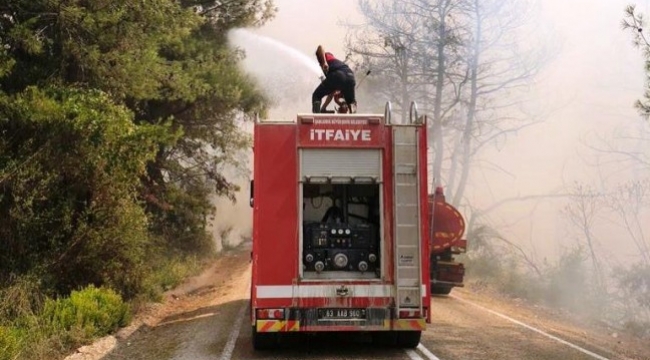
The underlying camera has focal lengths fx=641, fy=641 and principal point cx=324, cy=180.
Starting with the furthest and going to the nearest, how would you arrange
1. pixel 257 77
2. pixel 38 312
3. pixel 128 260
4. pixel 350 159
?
pixel 257 77
pixel 128 260
pixel 38 312
pixel 350 159

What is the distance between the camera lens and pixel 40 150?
429 inches

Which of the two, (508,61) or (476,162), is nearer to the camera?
(508,61)

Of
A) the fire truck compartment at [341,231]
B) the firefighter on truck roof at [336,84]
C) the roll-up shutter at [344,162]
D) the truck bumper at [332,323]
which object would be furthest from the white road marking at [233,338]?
the firefighter on truck roof at [336,84]

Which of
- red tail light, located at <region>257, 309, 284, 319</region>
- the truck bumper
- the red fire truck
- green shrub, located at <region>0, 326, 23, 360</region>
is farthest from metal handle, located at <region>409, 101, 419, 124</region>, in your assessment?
green shrub, located at <region>0, 326, 23, 360</region>

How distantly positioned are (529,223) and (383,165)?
18.7 meters

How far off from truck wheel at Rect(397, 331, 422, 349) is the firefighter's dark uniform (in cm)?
339

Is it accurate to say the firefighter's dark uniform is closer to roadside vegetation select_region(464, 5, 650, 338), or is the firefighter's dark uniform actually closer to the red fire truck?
the red fire truck

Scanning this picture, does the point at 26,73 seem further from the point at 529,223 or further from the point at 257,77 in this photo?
the point at 529,223

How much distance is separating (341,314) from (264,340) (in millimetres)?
1152

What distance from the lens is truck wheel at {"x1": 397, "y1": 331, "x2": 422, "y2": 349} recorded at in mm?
8172

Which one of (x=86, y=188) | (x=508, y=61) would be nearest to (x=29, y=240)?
(x=86, y=188)

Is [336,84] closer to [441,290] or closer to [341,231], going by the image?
[341,231]

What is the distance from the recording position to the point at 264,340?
8.04 metres

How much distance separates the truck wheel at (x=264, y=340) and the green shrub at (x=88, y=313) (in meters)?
2.73
